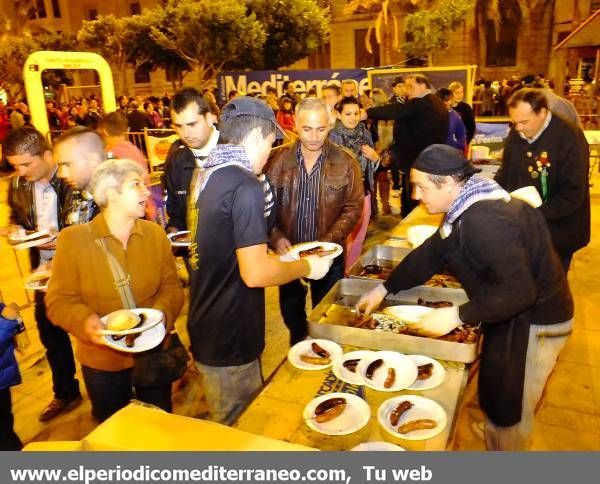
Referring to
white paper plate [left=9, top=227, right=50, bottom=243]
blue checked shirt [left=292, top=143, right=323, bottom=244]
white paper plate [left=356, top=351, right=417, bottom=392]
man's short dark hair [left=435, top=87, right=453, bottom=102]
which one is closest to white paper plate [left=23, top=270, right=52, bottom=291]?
white paper plate [left=9, top=227, right=50, bottom=243]

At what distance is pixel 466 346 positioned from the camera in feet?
7.00

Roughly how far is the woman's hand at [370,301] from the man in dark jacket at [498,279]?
1 cm

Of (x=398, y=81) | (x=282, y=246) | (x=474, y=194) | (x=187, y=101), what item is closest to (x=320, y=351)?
(x=474, y=194)

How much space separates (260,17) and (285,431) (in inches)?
1025

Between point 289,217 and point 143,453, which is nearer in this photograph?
point 143,453

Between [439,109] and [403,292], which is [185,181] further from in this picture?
[439,109]

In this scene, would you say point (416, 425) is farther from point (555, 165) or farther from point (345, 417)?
point (555, 165)

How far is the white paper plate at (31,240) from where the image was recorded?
3.19 metres

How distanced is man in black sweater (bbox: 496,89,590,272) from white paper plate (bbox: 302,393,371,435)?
7.37 feet

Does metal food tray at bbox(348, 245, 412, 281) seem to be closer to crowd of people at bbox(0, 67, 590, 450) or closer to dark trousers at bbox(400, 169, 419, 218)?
crowd of people at bbox(0, 67, 590, 450)

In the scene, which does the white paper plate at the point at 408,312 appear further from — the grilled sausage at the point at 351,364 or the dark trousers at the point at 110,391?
the dark trousers at the point at 110,391

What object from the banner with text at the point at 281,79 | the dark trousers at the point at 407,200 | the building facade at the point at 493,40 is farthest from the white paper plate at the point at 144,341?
the building facade at the point at 493,40

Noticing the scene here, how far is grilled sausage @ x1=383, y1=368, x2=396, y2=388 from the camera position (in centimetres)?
199

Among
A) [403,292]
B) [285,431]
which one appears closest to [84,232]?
[285,431]
